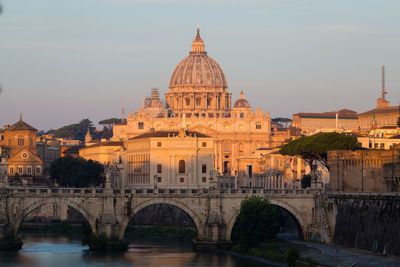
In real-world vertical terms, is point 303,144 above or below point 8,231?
above

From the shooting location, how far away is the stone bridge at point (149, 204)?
291 ft

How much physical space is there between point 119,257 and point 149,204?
555cm

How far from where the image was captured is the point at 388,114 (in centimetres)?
19675

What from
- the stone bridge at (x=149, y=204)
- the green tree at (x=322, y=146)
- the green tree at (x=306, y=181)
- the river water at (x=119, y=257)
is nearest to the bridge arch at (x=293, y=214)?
the stone bridge at (x=149, y=204)

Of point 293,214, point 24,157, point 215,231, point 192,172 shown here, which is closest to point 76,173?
point 192,172

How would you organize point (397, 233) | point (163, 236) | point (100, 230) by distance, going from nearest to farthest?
point (397, 233)
point (100, 230)
point (163, 236)

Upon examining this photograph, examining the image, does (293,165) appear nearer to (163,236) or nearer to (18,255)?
(163,236)

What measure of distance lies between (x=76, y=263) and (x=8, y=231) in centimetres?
832

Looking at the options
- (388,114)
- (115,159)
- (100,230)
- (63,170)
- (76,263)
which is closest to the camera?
(76,263)

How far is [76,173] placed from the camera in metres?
150

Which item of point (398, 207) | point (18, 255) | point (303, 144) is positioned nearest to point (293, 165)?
point (303, 144)

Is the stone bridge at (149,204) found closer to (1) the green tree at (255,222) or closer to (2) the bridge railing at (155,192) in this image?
(2) the bridge railing at (155,192)

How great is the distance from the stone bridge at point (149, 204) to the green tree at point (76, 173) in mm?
58774

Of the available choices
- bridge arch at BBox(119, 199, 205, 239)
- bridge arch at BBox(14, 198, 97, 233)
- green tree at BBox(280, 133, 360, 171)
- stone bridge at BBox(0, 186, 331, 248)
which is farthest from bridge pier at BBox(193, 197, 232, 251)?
green tree at BBox(280, 133, 360, 171)
